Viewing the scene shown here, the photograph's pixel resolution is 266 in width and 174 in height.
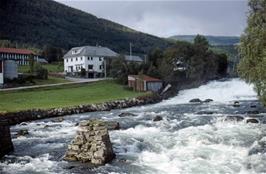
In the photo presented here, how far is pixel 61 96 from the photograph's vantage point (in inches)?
2975

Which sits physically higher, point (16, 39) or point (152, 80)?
point (16, 39)

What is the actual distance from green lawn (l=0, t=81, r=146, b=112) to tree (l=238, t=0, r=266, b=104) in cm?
3171

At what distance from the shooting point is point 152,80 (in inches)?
3725

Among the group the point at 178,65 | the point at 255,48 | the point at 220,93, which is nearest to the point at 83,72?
the point at 178,65

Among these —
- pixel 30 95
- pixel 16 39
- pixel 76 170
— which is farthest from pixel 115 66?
pixel 16 39

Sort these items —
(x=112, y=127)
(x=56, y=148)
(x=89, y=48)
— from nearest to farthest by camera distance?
(x=56, y=148) → (x=112, y=127) → (x=89, y=48)

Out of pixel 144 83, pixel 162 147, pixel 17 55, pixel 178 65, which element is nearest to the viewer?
pixel 162 147

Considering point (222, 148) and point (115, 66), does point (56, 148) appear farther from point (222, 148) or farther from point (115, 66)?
point (115, 66)

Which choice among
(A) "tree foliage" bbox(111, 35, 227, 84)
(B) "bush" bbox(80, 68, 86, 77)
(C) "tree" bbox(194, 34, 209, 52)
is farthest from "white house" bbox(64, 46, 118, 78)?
(C) "tree" bbox(194, 34, 209, 52)

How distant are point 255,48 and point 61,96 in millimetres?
45545

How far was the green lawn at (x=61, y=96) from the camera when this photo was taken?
210 feet

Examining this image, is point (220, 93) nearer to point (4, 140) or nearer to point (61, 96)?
point (61, 96)

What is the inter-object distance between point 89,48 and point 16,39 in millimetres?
75955

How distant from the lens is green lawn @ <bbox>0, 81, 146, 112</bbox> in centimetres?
6392
